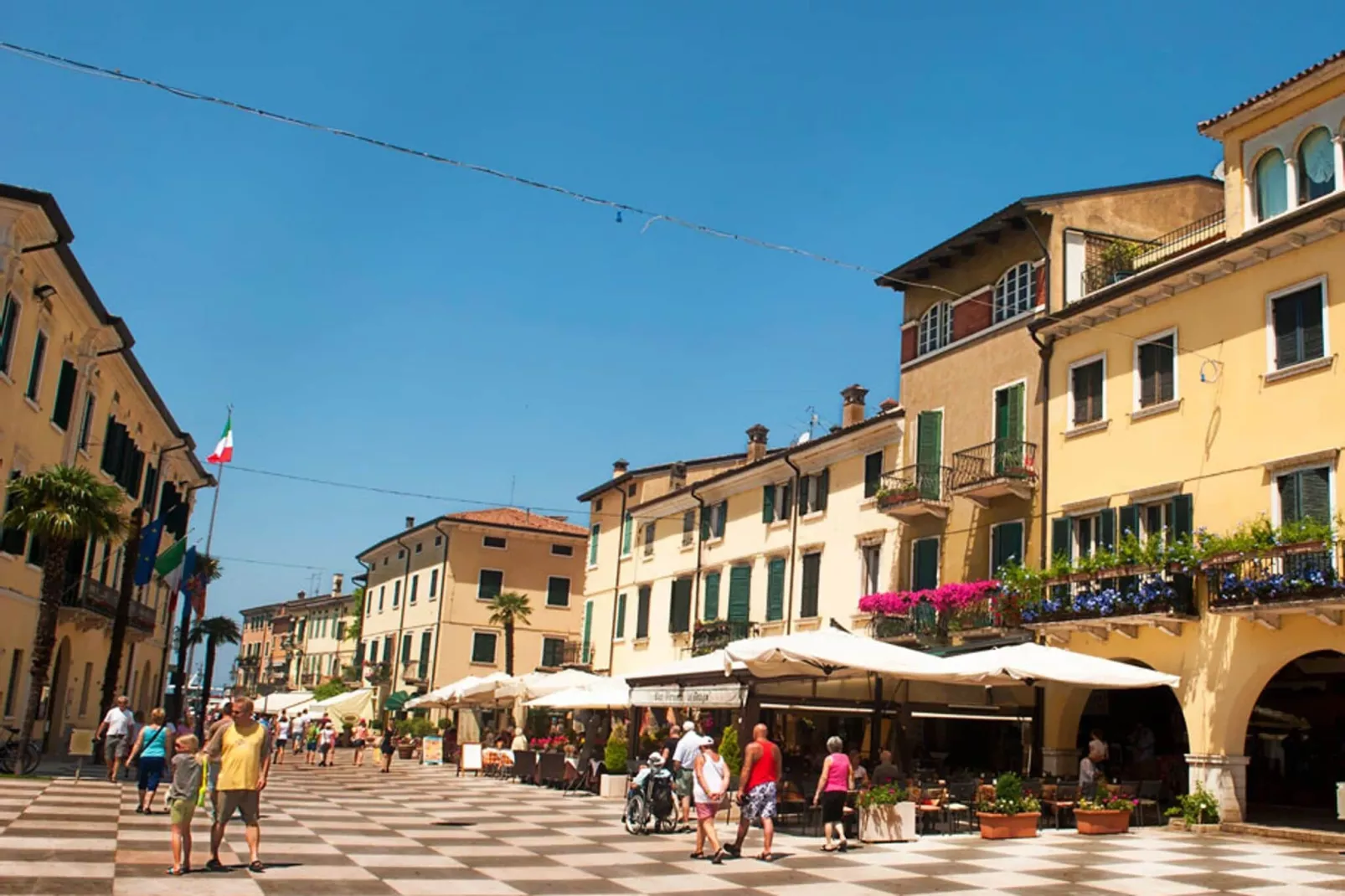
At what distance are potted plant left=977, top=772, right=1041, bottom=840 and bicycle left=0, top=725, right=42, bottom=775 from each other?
671 inches

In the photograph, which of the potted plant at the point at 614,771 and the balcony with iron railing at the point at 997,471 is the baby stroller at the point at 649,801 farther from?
the balcony with iron railing at the point at 997,471

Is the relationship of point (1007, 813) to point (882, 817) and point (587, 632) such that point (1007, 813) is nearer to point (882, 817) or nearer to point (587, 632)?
point (882, 817)

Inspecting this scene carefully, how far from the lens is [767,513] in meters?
37.0

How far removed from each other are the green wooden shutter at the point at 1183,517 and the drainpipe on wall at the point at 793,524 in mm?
14516

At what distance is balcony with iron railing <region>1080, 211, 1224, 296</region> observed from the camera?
24984mm

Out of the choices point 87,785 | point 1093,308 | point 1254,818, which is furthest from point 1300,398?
point 87,785

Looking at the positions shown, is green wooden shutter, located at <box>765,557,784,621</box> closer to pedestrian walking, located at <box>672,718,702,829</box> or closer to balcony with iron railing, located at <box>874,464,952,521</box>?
balcony with iron railing, located at <box>874,464,952,521</box>

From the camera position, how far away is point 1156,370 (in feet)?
74.7

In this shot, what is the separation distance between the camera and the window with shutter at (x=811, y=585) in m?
33.7

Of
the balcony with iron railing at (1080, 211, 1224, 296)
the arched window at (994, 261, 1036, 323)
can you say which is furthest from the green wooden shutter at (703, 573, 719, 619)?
the balcony with iron railing at (1080, 211, 1224, 296)

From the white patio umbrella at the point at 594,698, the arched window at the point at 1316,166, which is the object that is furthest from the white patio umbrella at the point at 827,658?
the arched window at the point at 1316,166

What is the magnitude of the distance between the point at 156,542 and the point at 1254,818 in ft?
85.9

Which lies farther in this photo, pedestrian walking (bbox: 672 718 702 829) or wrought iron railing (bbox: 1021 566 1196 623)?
wrought iron railing (bbox: 1021 566 1196 623)

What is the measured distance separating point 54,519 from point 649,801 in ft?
47.1
